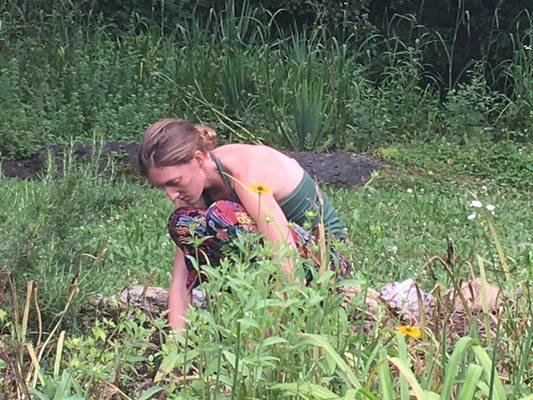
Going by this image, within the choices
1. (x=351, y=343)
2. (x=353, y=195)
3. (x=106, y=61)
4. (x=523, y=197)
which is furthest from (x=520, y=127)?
(x=351, y=343)

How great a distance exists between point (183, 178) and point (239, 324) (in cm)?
151

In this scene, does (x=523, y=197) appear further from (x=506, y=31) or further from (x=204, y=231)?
(x=506, y=31)

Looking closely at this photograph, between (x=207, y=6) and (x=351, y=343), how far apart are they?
10282 millimetres

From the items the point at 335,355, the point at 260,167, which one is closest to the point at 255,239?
the point at 335,355

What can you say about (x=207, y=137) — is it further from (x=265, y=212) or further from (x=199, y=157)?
(x=265, y=212)

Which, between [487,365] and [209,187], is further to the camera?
[209,187]

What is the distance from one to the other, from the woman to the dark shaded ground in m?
3.80

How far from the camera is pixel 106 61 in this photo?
9.94 m

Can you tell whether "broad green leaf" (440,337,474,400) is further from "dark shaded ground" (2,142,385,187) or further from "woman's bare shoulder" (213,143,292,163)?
"dark shaded ground" (2,142,385,187)

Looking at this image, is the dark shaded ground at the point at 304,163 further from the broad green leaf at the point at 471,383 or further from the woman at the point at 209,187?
the broad green leaf at the point at 471,383

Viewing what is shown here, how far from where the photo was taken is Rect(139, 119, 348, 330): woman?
352 centimetres

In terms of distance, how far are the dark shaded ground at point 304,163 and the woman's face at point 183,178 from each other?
399 centimetres

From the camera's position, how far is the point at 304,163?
779 cm

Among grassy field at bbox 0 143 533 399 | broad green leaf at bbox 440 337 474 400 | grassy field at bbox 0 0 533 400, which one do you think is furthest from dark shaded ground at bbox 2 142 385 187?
broad green leaf at bbox 440 337 474 400
